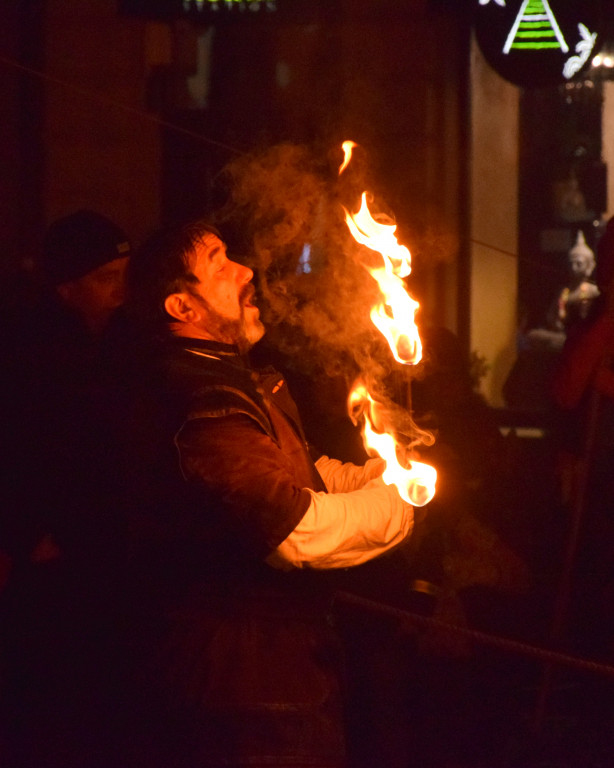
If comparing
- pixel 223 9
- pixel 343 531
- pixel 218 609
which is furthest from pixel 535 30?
pixel 218 609

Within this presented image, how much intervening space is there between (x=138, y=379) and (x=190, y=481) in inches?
15.2

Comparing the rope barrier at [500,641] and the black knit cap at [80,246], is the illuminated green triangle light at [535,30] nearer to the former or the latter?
the black knit cap at [80,246]

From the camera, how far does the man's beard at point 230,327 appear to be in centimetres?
287

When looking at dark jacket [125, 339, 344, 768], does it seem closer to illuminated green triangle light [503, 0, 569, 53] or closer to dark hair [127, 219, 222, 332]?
dark hair [127, 219, 222, 332]

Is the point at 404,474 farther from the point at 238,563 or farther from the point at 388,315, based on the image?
the point at 388,315

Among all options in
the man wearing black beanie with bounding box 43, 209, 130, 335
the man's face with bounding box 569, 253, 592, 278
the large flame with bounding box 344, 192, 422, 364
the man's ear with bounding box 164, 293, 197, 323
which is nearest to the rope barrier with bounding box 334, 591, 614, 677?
the large flame with bounding box 344, 192, 422, 364

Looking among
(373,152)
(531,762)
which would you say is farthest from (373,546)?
(373,152)

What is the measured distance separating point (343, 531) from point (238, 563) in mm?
320

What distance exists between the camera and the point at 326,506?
2.47 meters

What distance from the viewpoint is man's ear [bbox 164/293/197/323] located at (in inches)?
113

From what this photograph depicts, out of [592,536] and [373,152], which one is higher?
[373,152]

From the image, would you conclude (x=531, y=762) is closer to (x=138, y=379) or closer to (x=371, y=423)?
(x=371, y=423)

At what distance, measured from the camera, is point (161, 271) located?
2.90m

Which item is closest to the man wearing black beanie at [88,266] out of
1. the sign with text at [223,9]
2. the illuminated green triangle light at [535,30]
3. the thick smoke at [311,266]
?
the thick smoke at [311,266]
